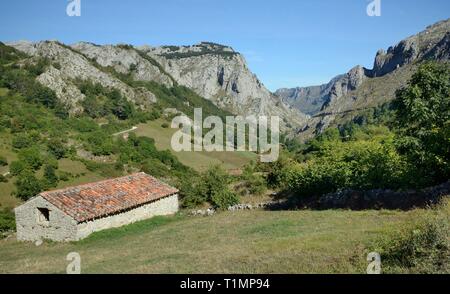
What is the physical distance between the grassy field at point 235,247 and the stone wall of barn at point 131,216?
24.7 inches

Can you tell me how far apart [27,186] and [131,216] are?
108 ft

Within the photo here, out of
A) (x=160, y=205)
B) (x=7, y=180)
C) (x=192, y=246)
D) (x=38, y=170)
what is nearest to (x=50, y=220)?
(x=160, y=205)

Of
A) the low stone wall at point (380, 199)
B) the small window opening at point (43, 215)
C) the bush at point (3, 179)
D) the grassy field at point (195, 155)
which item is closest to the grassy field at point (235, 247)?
the small window opening at point (43, 215)

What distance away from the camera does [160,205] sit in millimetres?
33562

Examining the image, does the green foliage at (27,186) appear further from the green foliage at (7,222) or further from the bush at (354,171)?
the bush at (354,171)

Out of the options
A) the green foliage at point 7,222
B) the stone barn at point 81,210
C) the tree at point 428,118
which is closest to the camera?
the tree at point 428,118

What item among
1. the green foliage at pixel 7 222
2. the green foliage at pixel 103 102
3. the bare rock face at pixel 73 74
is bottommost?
the green foliage at pixel 7 222

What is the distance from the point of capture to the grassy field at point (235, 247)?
13.0 metres

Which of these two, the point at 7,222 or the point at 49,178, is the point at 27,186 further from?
the point at 7,222

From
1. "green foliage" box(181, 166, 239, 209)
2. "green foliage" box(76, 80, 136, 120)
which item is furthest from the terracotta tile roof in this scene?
"green foliage" box(76, 80, 136, 120)

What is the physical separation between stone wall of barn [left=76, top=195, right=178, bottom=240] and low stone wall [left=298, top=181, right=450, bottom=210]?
35.6ft


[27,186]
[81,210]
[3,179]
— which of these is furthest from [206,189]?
[3,179]

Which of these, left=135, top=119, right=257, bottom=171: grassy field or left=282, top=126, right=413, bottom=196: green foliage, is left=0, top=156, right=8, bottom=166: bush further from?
left=282, top=126, right=413, bottom=196: green foliage

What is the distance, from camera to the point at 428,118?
24328 millimetres
